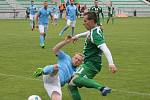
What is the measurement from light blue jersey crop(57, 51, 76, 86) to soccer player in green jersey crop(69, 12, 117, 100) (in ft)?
0.53

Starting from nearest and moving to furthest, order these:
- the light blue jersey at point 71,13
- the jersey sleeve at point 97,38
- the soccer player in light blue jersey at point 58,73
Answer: the soccer player in light blue jersey at point 58,73
the jersey sleeve at point 97,38
the light blue jersey at point 71,13

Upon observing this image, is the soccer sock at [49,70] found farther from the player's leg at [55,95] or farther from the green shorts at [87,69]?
the green shorts at [87,69]

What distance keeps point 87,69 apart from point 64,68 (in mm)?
451

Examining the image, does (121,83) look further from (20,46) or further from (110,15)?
(110,15)

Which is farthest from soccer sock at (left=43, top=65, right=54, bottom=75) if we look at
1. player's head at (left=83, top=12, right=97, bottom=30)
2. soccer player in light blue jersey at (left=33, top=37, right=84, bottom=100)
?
player's head at (left=83, top=12, right=97, bottom=30)

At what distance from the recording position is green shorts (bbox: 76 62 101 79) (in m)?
9.54

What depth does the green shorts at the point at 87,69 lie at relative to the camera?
31.3 feet

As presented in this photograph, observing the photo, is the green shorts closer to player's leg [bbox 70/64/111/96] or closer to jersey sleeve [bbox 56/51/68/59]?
player's leg [bbox 70/64/111/96]

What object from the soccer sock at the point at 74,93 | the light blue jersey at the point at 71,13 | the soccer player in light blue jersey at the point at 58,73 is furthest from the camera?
the light blue jersey at the point at 71,13

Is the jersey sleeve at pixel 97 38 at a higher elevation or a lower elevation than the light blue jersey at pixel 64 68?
higher

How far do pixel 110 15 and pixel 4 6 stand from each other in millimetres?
18788

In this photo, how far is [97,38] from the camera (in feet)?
30.9

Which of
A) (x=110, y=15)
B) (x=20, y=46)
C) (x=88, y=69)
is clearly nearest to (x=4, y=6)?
(x=110, y=15)

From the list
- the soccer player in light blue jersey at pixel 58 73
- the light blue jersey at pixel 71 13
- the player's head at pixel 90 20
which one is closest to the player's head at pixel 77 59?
the soccer player in light blue jersey at pixel 58 73
